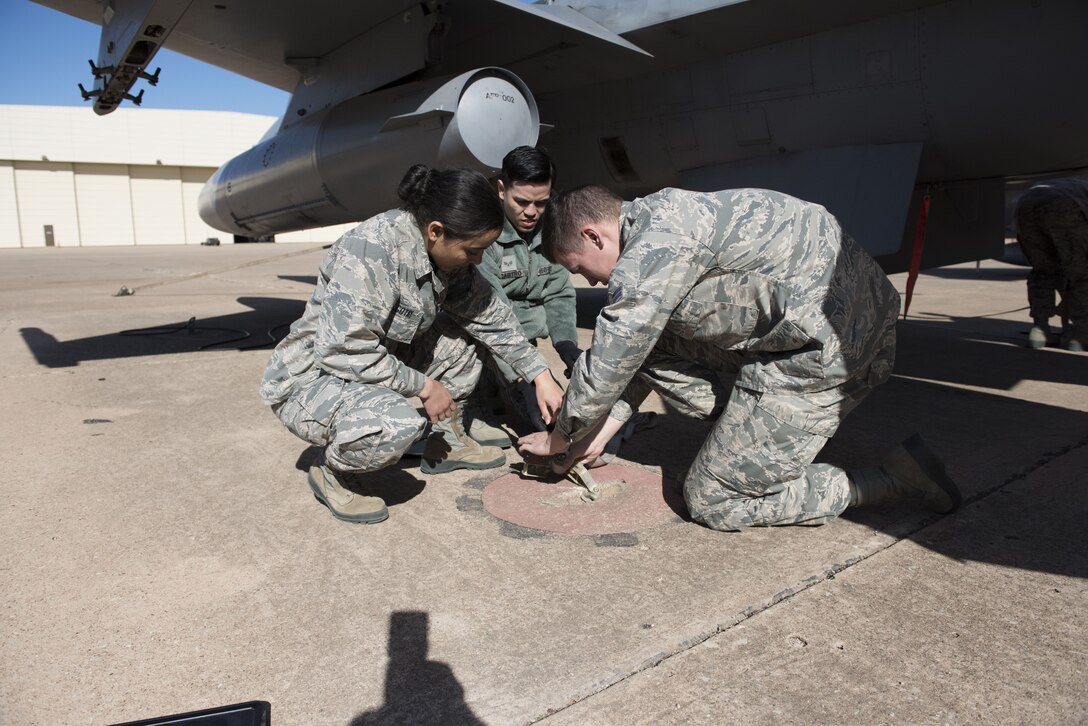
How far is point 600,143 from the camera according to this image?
20.1 feet

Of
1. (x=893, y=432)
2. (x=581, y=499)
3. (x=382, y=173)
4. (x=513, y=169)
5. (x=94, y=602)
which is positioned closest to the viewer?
(x=94, y=602)

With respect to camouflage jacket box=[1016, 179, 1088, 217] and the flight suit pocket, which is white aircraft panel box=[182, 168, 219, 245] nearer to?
camouflage jacket box=[1016, 179, 1088, 217]

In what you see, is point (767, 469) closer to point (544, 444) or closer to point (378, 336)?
point (544, 444)

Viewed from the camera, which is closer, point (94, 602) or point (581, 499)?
point (94, 602)

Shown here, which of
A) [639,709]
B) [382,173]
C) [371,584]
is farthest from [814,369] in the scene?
[382,173]

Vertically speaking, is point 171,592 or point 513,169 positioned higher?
point 513,169

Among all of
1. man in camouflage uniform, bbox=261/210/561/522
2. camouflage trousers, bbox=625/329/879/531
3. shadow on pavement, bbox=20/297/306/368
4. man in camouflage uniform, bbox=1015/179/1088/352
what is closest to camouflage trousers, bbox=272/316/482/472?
man in camouflage uniform, bbox=261/210/561/522

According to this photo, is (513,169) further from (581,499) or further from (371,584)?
(371,584)

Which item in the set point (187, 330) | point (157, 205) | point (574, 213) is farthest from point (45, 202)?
point (574, 213)

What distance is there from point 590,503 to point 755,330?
2.99 feet

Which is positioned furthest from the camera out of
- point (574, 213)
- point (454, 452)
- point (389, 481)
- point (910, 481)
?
point (454, 452)

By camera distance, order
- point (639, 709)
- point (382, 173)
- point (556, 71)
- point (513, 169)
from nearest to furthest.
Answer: point (639, 709)
point (513, 169)
point (382, 173)
point (556, 71)

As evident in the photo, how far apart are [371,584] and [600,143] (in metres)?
4.64

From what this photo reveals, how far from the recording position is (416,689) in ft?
5.83
